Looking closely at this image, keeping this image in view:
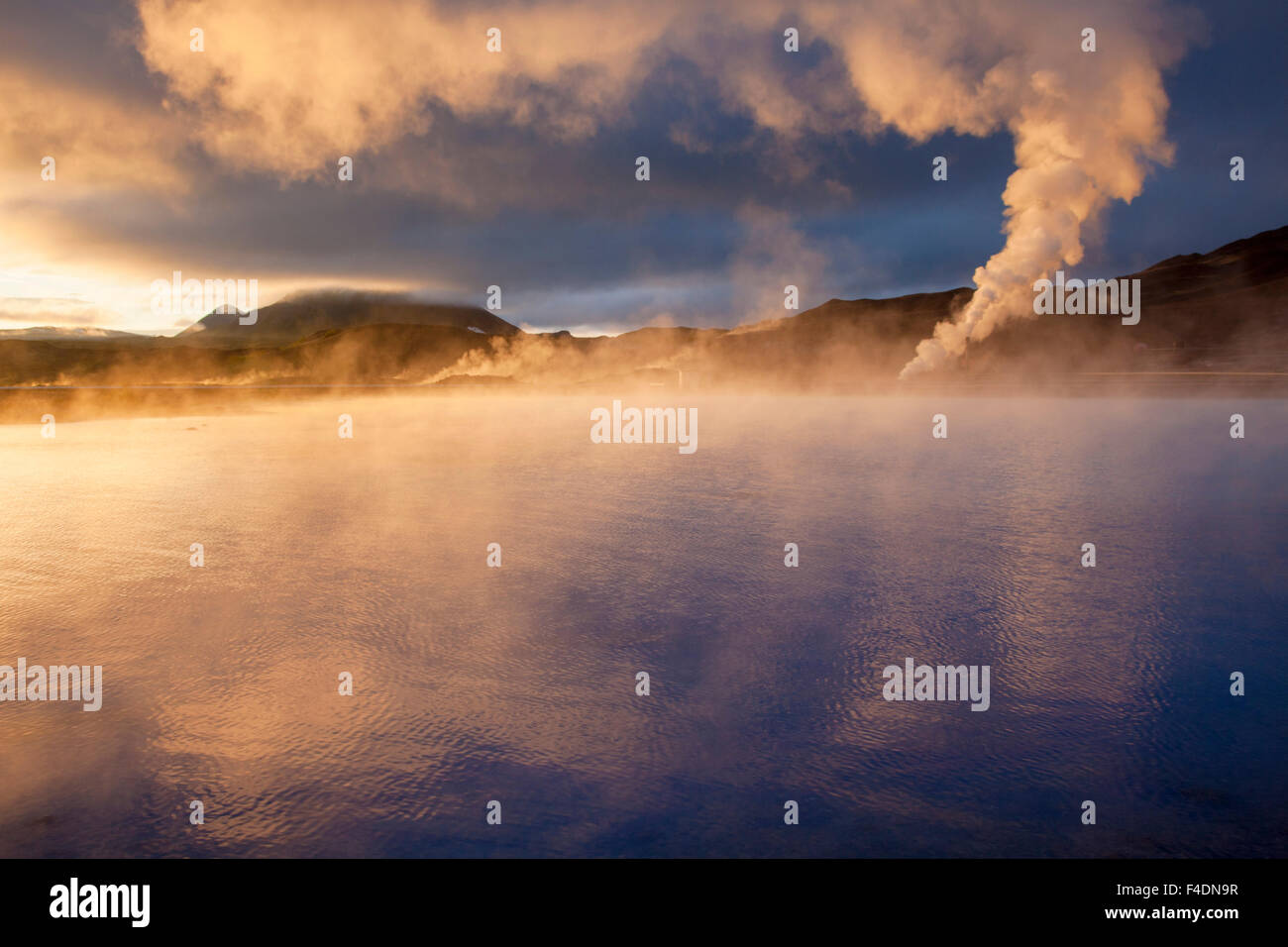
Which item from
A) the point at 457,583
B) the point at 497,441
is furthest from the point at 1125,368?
the point at 457,583

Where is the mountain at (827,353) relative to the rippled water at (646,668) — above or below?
above

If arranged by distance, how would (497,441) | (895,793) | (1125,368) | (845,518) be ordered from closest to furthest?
(895,793) < (845,518) < (497,441) < (1125,368)

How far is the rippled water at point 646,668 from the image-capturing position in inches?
177

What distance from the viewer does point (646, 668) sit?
6.61 meters

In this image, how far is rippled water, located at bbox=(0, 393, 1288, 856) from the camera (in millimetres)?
4484

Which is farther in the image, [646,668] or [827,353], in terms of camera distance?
[827,353]

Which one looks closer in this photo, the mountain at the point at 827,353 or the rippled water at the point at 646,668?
the rippled water at the point at 646,668

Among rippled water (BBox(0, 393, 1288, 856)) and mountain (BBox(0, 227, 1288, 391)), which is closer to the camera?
rippled water (BBox(0, 393, 1288, 856))

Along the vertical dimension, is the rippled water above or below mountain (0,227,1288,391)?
below

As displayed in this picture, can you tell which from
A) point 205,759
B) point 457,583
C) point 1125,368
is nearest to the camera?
point 205,759

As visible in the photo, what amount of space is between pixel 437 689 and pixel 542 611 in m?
2.03
